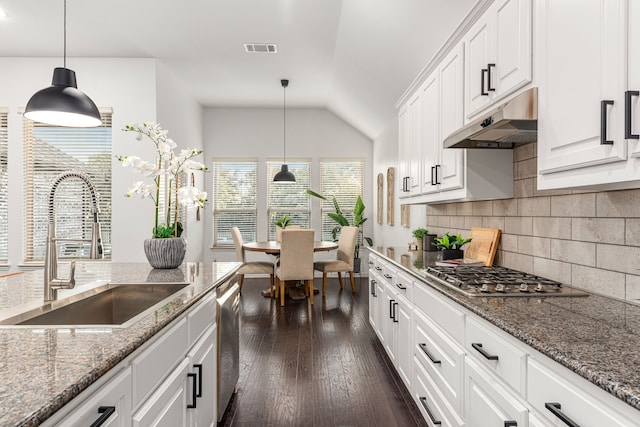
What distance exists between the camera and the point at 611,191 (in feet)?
5.34

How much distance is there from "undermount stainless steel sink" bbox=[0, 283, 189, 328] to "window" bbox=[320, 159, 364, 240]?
5459 millimetres

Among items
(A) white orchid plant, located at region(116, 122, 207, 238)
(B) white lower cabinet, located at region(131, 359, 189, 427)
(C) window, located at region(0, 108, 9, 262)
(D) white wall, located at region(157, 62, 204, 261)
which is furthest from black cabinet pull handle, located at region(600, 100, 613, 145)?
(C) window, located at region(0, 108, 9, 262)

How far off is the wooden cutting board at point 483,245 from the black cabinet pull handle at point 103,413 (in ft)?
7.49

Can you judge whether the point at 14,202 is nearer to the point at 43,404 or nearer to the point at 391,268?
the point at 391,268

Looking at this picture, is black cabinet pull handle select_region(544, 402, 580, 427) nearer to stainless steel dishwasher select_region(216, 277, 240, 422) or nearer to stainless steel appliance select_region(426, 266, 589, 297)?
stainless steel appliance select_region(426, 266, 589, 297)

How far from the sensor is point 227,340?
2314mm

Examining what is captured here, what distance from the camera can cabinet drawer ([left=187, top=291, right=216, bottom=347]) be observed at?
5.40 ft

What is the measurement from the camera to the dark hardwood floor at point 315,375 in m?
2.43

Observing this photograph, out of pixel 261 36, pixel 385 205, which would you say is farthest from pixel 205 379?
pixel 385 205

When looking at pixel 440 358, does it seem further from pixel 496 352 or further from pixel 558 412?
pixel 558 412

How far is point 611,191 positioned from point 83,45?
5046 millimetres

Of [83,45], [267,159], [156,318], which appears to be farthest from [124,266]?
[267,159]

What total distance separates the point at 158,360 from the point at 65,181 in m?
4.47

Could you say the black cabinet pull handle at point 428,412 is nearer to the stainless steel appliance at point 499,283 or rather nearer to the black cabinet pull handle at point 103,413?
the stainless steel appliance at point 499,283
